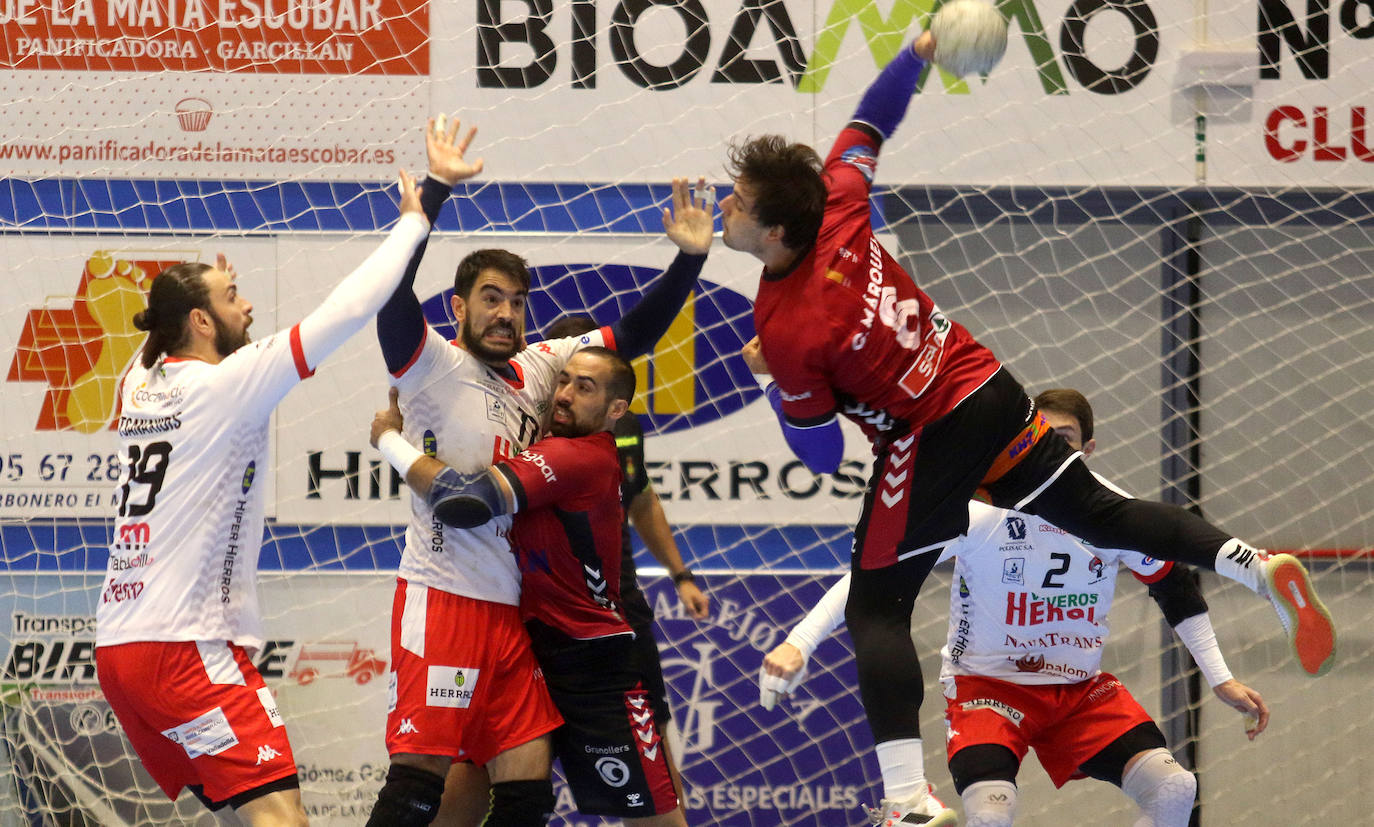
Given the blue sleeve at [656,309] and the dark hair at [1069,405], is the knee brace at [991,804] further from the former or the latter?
the blue sleeve at [656,309]

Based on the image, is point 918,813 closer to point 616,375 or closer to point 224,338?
point 616,375

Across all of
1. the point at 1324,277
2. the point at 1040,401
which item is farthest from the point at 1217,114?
the point at 1040,401

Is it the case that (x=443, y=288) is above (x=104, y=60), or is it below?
below

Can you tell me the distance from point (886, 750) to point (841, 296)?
1116mm

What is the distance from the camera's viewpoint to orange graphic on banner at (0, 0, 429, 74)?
17.9ft

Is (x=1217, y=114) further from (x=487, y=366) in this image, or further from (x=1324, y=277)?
(x=487, y=366)

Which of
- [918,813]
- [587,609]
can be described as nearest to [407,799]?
[587,609]

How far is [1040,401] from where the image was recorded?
427cm

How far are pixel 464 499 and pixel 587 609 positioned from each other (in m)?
0.54

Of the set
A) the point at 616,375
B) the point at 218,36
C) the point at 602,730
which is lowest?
the point at 602,730

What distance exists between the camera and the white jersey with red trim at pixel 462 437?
11.9 feet

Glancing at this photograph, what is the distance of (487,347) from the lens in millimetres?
3750

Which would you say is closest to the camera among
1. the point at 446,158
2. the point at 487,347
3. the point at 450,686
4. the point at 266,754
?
the point at 266,754

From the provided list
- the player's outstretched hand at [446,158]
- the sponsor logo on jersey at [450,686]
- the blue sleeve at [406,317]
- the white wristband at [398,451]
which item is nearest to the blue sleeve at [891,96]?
the player's outstretched hand at [446,158]
